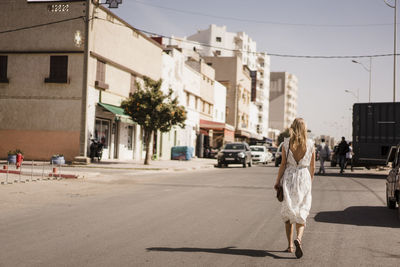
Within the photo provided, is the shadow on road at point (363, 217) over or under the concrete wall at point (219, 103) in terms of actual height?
under

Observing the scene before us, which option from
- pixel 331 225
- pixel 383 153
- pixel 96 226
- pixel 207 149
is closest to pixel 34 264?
pixel 96 226

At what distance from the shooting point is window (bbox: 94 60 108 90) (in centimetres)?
2862

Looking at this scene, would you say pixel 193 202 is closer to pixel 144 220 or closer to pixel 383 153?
pixel 144 220

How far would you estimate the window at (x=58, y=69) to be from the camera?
28062 millimetres

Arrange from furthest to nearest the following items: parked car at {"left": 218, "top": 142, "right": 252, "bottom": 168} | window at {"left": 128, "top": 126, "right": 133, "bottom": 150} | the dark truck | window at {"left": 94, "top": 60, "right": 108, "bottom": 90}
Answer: window at {"left": 128, "top": 126, "right": 133, "bottom": 150}, parked car at {"left": 218, "top": 142, "right": 252, "bottom": 168}, window at {"left": 94, "top": 60, "right": 108, "bottom": 90}, the dark truck

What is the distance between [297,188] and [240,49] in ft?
337

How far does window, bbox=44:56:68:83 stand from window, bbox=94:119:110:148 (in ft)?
11.4

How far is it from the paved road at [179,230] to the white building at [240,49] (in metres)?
79.2

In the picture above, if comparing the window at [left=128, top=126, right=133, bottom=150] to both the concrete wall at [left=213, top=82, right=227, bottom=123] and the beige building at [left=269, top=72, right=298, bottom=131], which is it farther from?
the beige building at [left=269, top=72, right=298, bottom=131]

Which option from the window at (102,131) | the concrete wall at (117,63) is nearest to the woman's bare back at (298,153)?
the concrete wall at (117,63)

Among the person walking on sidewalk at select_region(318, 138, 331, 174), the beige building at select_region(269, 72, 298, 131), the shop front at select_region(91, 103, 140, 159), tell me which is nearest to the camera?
the person walking on sidewalk at select_region(318, 138, 331, 174)

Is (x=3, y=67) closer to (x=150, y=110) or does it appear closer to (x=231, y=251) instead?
(x=150, y=110)

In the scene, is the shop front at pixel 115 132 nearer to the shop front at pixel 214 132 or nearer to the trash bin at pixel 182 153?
the trash bin at pixel 182 153

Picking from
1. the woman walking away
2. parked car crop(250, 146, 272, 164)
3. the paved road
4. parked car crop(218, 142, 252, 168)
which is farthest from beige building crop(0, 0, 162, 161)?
the woman walking away
